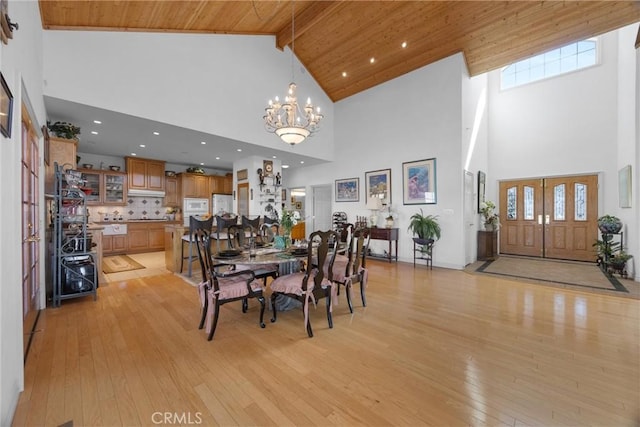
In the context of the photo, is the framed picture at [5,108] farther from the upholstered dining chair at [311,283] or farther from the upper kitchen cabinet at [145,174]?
the upper kitchen cabinet at [145,174]

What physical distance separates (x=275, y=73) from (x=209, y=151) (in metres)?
2.37

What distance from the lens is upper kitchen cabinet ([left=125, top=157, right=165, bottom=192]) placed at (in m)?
6.93

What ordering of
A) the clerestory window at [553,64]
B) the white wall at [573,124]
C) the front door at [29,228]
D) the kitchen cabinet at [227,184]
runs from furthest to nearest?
the kitchen cabinet at [227,184], the clerestory window at [553,64], the white wall at [573,124], the front door at [29,228]

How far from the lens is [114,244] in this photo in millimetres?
6723

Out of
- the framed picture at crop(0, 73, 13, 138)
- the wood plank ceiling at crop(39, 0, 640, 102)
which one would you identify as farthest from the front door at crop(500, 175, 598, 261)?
the framed picture at crop(0, 73, 13, 138)

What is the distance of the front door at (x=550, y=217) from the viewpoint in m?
6.00

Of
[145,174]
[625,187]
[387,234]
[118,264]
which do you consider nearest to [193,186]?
[145,174]

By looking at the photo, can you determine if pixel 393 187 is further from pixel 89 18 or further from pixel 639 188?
pixel 89 18

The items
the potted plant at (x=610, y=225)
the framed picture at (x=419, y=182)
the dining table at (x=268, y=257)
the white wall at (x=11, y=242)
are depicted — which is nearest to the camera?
the white wall at (x=11, y=242)

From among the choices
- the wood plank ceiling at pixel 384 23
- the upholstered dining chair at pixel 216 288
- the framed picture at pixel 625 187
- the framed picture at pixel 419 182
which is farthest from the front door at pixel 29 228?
the framed picture at pixel 625 187

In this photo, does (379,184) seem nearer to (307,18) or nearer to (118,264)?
(307,18)

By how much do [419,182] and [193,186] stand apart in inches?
254

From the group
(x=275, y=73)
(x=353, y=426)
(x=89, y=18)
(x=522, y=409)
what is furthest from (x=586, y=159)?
(x=89, y=18)

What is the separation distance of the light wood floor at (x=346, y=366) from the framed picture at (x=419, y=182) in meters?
2.83
